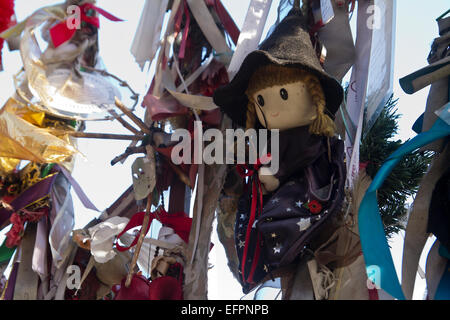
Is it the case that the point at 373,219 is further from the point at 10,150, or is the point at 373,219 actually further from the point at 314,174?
the point at 10,150

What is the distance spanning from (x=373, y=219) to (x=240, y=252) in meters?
0.38

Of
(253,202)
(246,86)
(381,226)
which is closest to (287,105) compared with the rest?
(246,86)

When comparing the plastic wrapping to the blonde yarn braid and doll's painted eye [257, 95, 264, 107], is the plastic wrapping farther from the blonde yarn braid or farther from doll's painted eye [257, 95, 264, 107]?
the blonde yarn braid

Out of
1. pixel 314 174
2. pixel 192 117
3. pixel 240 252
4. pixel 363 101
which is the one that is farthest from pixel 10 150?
pixel 363 101

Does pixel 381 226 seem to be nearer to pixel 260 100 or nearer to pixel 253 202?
pixel 253 202

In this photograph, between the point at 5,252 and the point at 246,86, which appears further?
the point at 5,252

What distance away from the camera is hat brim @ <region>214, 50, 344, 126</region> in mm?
1362

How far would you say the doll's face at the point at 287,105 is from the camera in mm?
1411

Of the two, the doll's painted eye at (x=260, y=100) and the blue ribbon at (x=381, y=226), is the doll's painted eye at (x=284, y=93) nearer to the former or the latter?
the doll's painted eye at (x=260, y=100)

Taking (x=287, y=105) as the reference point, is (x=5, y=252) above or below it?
below

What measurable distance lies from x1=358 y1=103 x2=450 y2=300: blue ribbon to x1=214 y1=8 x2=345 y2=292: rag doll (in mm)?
136

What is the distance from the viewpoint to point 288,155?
56.1 inches

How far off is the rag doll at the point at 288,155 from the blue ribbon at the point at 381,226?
0.44ft

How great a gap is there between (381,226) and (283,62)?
433 millimetres
